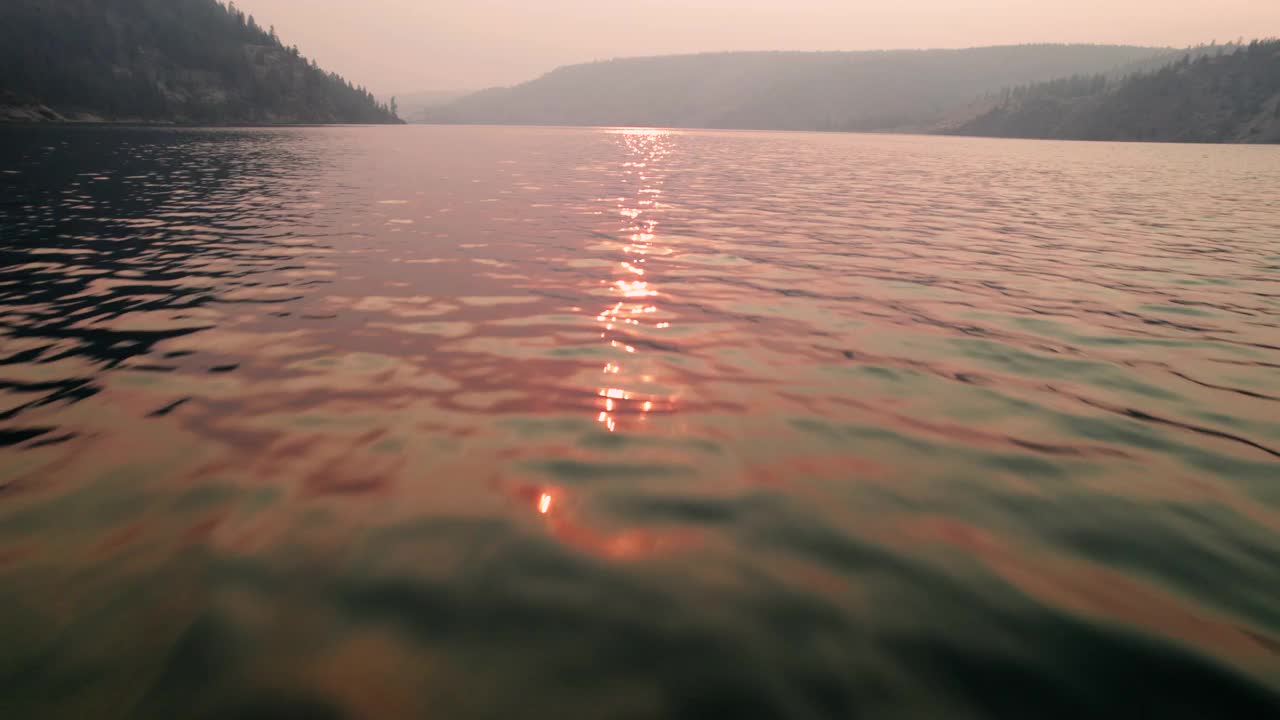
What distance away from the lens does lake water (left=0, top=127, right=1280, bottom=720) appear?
11.7ft

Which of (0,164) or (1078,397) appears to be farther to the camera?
(0,164)

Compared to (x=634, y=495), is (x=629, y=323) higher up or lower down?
higher up

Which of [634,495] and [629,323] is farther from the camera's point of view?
[629,323]

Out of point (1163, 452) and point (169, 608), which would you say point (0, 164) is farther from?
point (1163, 452)

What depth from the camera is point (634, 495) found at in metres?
5.51

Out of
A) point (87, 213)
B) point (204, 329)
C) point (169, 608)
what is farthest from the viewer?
point (87, 213)

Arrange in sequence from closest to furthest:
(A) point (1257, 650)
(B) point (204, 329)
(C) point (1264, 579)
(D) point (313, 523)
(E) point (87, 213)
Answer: (A) point (1257, 650)
(C) point (1264, 579)
(D) point (313, 523)
(B) point (204, 329)
(E) point (87, 213)

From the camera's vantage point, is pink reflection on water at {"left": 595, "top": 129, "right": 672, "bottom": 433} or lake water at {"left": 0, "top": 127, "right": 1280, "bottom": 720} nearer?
lake water at {"left": 0, "top": 127, "right": 1280, "bottom": 720}

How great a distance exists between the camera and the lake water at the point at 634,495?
357cm

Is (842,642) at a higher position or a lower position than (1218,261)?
lower

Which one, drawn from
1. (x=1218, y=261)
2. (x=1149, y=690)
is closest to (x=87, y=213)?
(x=1149, y=690)

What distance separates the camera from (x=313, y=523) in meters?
5.05

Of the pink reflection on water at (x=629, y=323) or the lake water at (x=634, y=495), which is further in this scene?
the pink reflection on water at (x=629, y=323)

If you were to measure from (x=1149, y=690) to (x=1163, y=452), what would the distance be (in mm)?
3982
